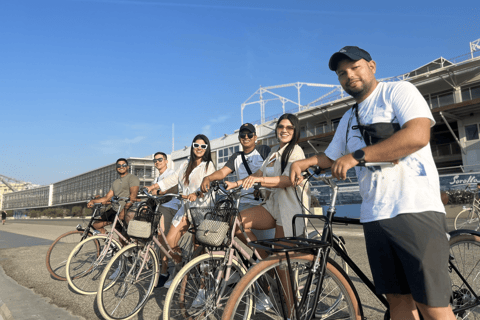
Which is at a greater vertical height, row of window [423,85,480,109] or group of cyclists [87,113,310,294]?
row of window [423,85,480,109]

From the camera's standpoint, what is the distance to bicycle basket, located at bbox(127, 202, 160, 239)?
368 centimetres

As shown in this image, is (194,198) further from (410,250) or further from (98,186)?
(98,186)

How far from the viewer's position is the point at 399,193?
1.76 meters

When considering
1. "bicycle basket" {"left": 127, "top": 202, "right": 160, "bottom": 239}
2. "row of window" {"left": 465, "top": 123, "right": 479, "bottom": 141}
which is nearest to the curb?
"bicycle basket" {"left": 127, "top": 202, "right": 160, "bottom": 239}

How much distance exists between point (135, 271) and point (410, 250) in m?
3.04

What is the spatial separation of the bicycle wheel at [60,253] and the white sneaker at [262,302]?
13.6 ft

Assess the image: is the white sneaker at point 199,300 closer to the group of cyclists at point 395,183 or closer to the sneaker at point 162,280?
the sneaker at point 162,280

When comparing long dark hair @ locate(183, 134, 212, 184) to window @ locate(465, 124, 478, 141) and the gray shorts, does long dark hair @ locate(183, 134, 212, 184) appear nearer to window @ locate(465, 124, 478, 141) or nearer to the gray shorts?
the gray shorts

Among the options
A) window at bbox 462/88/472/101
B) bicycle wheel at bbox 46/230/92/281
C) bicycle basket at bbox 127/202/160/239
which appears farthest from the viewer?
window at bbox 462/88/472/101

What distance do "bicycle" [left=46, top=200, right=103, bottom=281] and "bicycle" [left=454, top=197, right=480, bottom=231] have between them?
10.2 m

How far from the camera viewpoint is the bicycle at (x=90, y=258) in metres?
4.56

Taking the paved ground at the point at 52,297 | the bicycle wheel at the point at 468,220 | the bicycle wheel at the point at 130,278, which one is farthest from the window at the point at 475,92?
the bicycle wheel at the point at 130,278

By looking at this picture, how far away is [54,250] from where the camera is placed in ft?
17.9

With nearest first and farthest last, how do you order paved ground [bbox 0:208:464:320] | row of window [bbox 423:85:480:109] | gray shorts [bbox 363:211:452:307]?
gray shorts [bbox 363:211:452:307]
paved ground [bbox 0:208:464:320]
row of window [bbox 423:85:480:109]
